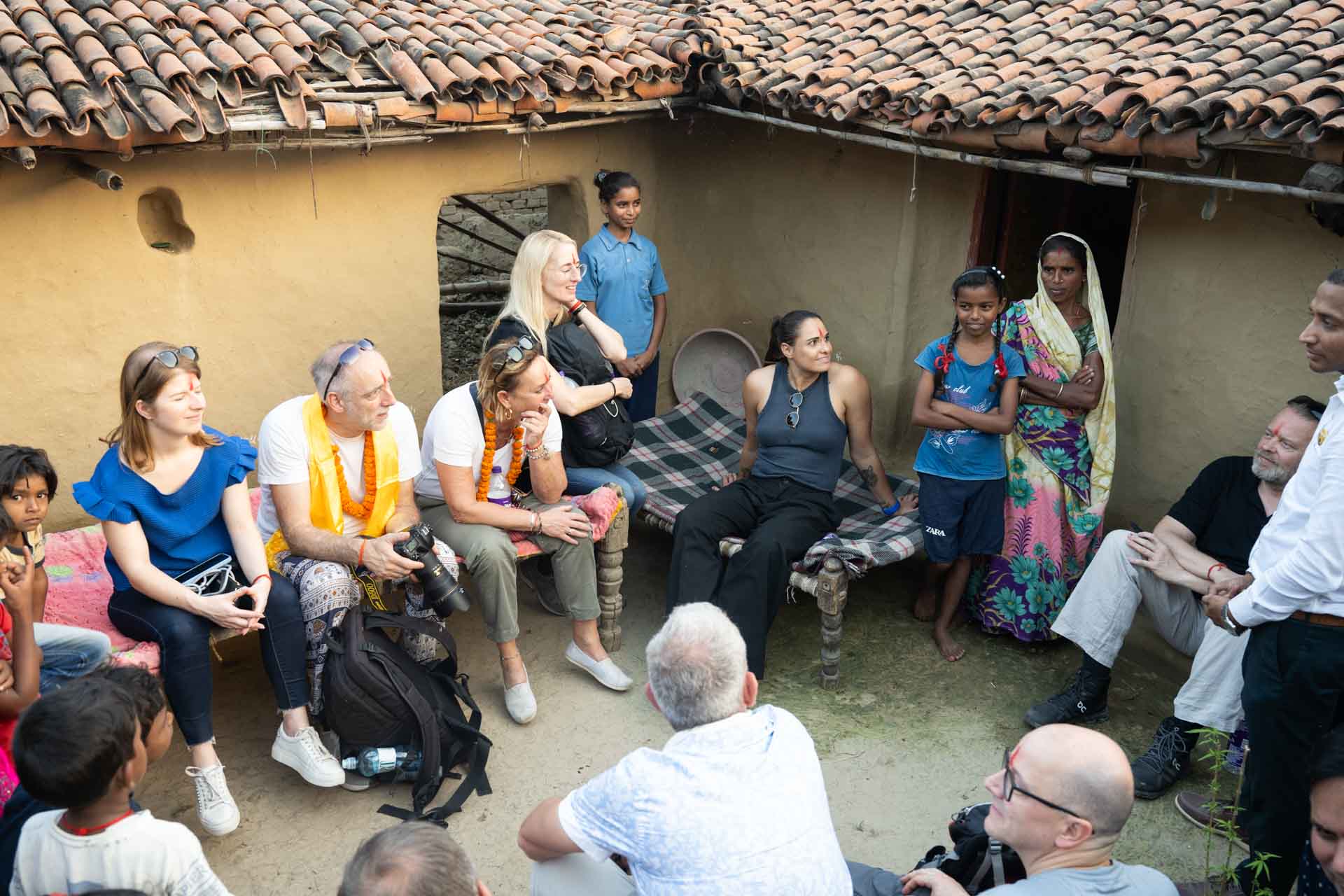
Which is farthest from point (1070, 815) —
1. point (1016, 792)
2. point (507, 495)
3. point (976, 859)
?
point (507, 495)

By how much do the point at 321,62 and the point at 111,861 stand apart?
405cm

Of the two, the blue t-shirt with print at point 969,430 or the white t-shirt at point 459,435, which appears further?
the blue t-shirt with print at point 969,430

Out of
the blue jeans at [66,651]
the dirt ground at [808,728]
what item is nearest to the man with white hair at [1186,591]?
the dirt ground at [808,728]

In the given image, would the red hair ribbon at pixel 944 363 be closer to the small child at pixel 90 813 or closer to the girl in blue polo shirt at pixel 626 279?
the girl in blue polo shirt at pixel 626 279

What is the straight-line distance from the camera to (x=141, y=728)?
2.79 meters

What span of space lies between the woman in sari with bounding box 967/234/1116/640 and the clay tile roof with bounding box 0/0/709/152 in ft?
5.02

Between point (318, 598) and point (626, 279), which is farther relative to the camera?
point (626, 279)

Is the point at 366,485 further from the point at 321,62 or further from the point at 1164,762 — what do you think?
the point at 1164,762

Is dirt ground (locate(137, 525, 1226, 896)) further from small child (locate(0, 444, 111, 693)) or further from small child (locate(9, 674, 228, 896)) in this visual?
small child (locate(9, 674, 228, 896))

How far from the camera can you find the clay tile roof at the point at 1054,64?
4.44 m

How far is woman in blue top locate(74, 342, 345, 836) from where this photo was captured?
3902 mm

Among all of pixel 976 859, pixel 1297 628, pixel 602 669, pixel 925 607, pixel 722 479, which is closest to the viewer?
pixel 976 859

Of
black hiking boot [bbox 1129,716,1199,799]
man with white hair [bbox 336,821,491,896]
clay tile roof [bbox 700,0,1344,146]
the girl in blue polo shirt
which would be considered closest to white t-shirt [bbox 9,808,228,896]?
man with white hair [bbox 336,821,491,896]

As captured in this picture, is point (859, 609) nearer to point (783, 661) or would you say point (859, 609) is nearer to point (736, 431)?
point (783, 661)
